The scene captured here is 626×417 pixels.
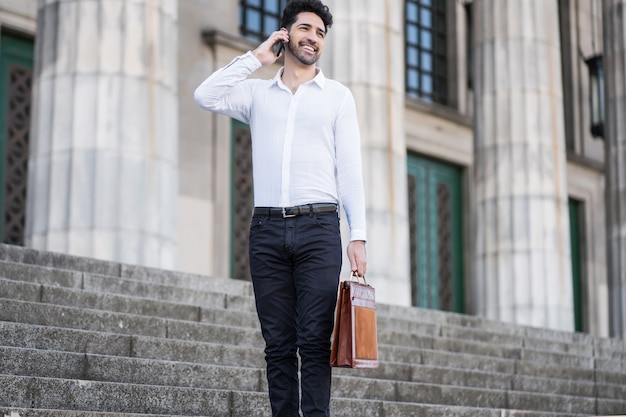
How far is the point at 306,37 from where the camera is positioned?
18.8ft

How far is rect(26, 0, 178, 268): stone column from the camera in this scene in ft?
41.1

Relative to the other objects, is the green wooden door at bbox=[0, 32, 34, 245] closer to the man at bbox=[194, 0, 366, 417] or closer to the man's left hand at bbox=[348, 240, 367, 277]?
the man at bbox=[194, 0, 366, 417]

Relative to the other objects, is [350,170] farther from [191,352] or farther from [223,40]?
[223,40]

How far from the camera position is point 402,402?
873 centimetres

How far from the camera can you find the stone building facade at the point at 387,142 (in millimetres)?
12789

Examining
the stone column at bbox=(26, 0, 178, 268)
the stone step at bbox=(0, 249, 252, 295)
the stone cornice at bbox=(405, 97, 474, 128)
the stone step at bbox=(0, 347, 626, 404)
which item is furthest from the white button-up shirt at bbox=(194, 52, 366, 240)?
the stone cornice at bbox=(405, 97, 474, 128)

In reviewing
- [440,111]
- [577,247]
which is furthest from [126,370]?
[577,247]

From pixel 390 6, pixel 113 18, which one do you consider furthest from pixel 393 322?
pixel 390 6

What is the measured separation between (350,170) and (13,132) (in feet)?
38.4

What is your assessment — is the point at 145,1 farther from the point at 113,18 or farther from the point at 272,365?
the point at 272,365

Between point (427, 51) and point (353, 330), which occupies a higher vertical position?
point (427, 51)

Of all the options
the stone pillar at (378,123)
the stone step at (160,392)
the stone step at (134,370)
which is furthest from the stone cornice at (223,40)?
the stone step at (160,392)

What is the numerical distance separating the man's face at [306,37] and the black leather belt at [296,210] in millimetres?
679

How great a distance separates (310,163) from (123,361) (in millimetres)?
2309
